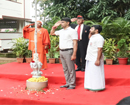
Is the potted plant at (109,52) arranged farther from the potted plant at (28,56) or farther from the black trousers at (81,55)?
the potted plant at (28,56)

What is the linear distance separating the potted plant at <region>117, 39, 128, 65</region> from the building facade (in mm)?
7405

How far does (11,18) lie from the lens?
43.1 feet

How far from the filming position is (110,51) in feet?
22.7

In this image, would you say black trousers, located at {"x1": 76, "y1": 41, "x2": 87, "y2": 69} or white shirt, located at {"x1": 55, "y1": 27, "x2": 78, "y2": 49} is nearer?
white shirt, located at {"x1": 55, "y1": 27, "x2": 78, "y2": 49}

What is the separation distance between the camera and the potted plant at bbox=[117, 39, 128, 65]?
264 inches

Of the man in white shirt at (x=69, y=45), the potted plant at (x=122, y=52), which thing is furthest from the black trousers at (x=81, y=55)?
the potted plant at (x=122, y=52)

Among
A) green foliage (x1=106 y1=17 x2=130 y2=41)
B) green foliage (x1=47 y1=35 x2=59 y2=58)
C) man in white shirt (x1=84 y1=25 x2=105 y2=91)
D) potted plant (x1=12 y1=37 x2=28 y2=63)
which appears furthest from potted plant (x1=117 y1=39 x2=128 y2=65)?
potted plant (x1=12 y1=37 x2=28 y2=63)

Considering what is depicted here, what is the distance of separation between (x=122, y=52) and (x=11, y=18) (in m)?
8.71

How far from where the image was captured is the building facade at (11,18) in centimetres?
1201

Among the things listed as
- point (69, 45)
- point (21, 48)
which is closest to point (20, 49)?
point (21, 48)

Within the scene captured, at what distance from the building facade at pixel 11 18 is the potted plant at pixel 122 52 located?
7.40 meters

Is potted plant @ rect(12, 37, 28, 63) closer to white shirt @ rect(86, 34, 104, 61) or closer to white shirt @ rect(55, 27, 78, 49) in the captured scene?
white shirt @ rect(55, 27, 78, 49)

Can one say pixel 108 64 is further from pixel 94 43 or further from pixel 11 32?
pixel 11 32

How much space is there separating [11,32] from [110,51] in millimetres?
7962
